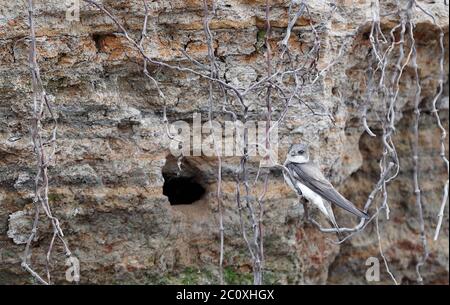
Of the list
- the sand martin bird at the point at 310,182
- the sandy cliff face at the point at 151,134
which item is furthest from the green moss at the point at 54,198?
the sand martin bird at the point at 310,182

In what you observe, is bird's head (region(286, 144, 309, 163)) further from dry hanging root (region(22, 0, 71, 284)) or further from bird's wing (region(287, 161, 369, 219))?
dry hanging root (region(22, 0, 71, 284))

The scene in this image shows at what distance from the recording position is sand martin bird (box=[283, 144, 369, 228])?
4449 mm

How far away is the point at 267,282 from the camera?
15.9ft

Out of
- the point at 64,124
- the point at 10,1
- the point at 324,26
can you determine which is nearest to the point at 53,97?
the point at 64,124

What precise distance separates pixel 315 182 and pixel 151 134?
1.07 meters

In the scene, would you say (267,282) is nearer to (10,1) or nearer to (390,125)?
(390,125)

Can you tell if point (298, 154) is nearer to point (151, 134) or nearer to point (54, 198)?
point (151, 134)

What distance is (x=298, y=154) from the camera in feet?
14.6

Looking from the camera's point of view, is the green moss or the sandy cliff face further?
the green moss

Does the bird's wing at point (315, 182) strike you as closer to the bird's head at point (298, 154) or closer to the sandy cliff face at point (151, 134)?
the bird's head at point (298, 154)

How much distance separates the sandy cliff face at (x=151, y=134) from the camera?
4.14 m

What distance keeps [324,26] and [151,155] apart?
4.28 ft

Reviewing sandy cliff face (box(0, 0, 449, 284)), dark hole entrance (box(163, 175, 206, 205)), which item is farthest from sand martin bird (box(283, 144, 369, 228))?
dark hole entrance (box(163, 175, 206, 205))

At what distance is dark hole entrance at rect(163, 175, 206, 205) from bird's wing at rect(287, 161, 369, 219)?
769 mm
